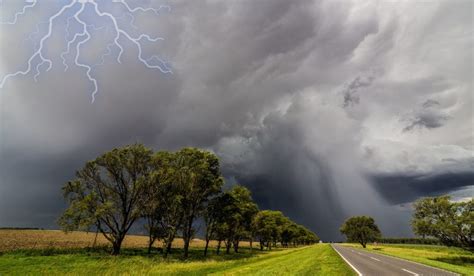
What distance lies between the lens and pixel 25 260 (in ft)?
115

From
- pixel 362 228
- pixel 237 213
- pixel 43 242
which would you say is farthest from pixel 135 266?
pixel 362 228

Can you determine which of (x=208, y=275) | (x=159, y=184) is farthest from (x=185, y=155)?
(x=208, y=275)

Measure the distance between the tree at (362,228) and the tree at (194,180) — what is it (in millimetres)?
109643

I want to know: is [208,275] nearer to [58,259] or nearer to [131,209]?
[58,259]

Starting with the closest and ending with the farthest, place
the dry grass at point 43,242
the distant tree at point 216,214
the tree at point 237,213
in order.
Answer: the dry grass at point 43,242 < the distant tree at point 216,214 < the tree at point 237,213

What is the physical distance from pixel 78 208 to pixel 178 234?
16.0 m

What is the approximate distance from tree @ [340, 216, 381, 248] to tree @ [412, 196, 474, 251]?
90284 millimetres

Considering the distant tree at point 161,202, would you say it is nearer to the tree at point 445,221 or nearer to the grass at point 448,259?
the grass at point 448,259

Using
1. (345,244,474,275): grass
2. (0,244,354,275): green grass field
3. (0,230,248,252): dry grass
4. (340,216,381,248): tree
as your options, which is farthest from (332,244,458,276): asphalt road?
(340,216,381,248): tree

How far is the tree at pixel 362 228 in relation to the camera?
144m

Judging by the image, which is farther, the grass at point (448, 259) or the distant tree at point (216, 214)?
the distant tree at point (216, 214)

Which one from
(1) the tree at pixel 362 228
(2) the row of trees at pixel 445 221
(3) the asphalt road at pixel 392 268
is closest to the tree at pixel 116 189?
(3) the asphalt road at pixel 392 268

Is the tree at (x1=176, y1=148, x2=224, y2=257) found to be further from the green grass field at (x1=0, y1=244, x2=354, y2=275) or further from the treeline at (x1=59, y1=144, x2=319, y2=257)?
the green grass field at (x1=0, y1=244, x2=354, y2=275)

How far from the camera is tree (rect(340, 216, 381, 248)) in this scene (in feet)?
472
